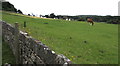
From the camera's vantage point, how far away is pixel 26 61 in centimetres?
898

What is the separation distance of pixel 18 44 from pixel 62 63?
20.3ft

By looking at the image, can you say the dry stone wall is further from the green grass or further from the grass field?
the grass field

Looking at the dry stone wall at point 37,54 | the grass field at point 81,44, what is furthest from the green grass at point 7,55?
the grass field at point 81,44

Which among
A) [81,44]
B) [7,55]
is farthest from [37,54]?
[81,44]

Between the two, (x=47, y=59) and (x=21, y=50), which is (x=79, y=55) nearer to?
(x=21, y=50)

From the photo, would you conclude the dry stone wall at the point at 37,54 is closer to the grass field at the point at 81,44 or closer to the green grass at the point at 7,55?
the green grass at the point at 7,55

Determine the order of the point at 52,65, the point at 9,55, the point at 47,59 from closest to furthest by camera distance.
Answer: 1. the point at 52,65
2. the point at 47,59
3. the point at 9,55

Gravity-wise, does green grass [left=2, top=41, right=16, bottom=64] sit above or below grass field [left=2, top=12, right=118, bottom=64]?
below

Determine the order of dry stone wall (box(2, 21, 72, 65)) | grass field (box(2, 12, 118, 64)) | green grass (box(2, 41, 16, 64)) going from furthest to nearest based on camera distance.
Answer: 1. green grass (box(2, 41, 16, 64))
2. grass field (box(2, 12, 118, 64))
3. dry stone wall (box(2, 21, 72, 65))

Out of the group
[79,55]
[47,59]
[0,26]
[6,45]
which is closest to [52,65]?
[47,59]

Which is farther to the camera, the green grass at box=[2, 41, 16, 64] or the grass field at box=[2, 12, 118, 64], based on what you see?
the green grass at box=[2, 41, 16, 64]

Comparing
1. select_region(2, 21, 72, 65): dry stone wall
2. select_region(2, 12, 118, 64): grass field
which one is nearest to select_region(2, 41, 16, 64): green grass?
select_region(2, 21, 72, 65): dry stone wall

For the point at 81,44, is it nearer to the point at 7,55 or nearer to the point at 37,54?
the point at 7,55

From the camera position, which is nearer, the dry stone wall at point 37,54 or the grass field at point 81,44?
the dry stone wall at point 37,54
